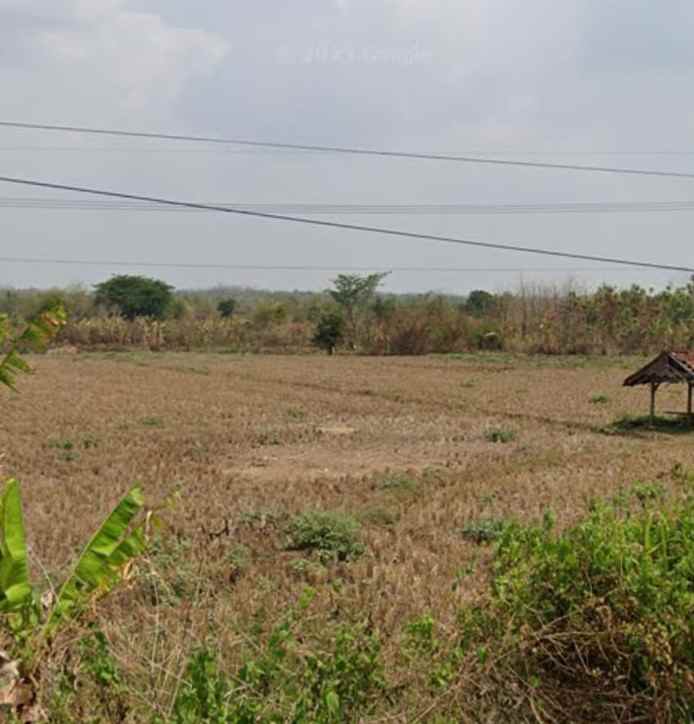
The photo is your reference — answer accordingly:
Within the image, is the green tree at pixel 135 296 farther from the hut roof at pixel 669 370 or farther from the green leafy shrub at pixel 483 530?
the green leafy shrub at pixel 483 530

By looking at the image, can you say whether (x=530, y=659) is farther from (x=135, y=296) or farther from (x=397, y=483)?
(x=135, y=296)

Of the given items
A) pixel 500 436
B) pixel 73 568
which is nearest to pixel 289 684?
pixel 73 568

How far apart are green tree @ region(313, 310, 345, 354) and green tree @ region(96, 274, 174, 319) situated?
55.1 feet

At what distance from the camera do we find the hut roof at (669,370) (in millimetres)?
15242

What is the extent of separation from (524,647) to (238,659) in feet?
4.75

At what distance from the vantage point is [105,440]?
14227mm

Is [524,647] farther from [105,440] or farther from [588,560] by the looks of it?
[105,440]

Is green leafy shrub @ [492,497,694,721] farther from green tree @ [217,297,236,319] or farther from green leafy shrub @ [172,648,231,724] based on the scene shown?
green tree @ [217,297,236,319]

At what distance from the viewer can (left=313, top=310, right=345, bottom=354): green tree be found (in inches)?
1593

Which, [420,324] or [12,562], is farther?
[420,324]

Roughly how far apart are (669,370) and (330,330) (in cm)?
2611

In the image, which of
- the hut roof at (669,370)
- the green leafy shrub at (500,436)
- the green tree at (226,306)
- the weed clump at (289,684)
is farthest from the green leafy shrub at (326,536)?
the green tree at (226,306)

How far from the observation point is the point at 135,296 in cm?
5475

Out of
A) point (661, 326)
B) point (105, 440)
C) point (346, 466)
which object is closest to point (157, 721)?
point (346, 466)
